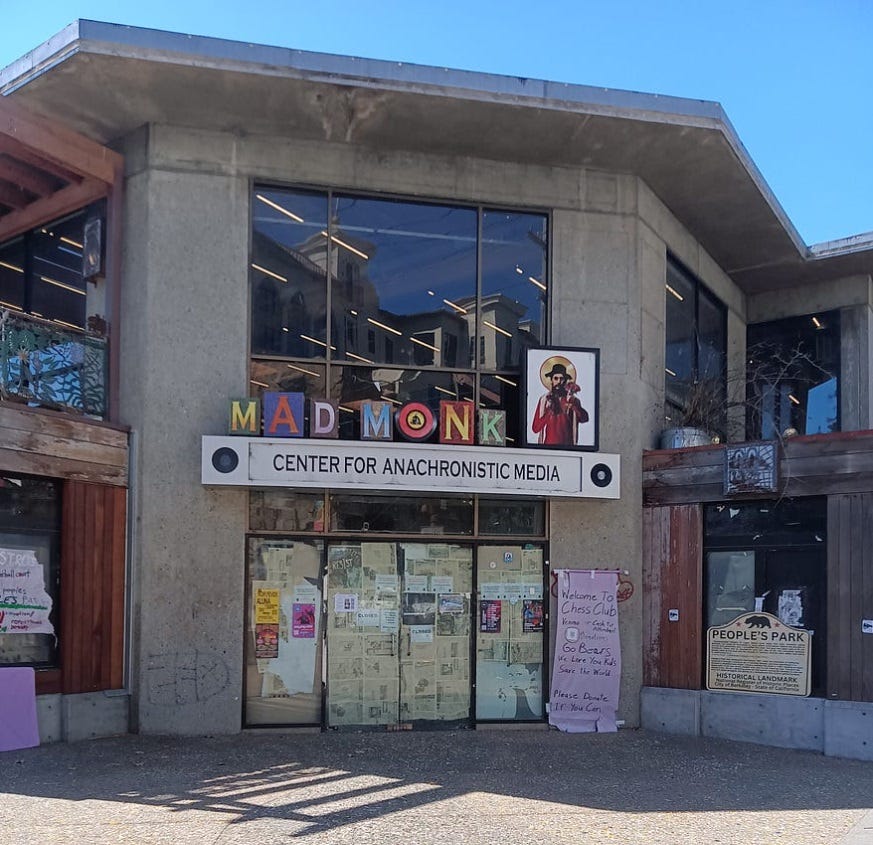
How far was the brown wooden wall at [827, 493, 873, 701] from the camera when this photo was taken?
30.2 ft

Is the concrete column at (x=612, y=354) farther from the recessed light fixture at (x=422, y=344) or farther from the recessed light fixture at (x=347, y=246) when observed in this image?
the recessed light fixture at (x=347, y=246)

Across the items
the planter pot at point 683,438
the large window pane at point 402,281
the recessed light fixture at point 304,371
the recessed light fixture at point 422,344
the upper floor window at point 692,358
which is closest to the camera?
the recessed light fixture at point 304,371

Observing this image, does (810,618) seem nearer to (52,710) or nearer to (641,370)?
(641,370)

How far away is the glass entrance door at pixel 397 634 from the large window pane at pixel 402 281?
2224mm

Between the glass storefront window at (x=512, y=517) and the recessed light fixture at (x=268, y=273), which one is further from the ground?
the recessed light fixture at (x=268, y=273)

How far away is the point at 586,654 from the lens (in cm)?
1052

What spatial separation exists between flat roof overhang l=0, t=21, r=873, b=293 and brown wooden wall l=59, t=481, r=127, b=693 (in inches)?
157

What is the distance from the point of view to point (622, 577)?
1073cm

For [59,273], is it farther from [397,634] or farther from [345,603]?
[397,634]

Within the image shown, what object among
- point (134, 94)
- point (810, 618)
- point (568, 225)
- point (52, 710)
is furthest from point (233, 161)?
point (810, 618)

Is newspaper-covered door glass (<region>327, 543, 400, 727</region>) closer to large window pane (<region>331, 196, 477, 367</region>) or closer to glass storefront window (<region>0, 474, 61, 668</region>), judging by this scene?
large window pane (<region>331, 196, 477, 367</region>)

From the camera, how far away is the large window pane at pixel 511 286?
35.9 ft

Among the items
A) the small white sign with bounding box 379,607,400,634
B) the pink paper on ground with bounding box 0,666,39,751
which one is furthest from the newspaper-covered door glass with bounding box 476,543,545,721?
the pink paper on ground with bounding box 0,666,39,751

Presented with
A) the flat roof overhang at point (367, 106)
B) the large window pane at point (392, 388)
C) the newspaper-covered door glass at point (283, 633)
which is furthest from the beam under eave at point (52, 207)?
the newspaper-covered door glass at point (283, 633)
